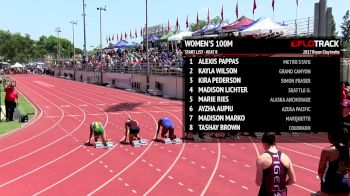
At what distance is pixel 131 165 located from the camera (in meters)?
14.0

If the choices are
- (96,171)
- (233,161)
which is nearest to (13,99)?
(96,171)

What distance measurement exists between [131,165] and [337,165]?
866 cm

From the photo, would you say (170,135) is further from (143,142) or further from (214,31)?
(214,31)

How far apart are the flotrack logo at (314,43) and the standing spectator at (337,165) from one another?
2094 millimetres

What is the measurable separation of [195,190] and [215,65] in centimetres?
369

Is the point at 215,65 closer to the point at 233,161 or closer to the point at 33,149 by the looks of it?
the point at 233,161

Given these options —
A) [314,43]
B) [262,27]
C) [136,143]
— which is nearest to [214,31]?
[262,27]

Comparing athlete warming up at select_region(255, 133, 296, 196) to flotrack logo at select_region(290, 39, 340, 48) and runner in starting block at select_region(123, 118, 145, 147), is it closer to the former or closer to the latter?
flotrack logo at select_region(290, 39, 340, 48)

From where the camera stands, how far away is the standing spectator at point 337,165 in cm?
620

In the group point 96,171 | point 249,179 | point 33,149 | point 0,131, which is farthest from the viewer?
point 0,131

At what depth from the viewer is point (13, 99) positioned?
78.6 feet

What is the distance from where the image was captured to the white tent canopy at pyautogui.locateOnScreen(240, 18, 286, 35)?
1121 inches

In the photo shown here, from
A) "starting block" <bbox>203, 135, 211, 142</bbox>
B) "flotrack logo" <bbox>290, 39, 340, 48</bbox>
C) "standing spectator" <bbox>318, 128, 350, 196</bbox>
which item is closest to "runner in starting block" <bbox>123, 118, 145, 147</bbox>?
"starting block" <bbox>203, 135, 211, 142</bbox>

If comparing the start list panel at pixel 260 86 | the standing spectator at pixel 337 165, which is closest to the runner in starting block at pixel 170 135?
the start list panel at pixel 260 86
